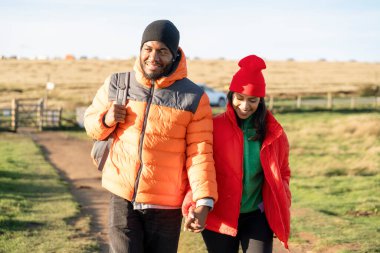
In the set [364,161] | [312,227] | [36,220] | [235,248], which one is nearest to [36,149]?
[364,161]

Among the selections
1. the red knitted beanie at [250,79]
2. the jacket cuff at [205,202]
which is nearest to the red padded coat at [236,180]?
the red knitted beanie at [250,79]

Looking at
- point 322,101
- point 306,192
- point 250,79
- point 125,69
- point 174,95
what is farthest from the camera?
point 125,69

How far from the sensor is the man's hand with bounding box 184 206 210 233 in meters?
3.62

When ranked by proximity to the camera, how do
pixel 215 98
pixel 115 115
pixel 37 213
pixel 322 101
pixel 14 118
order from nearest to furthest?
pixel 115 115 < pixel 37 213 < pixel 14 118 < pixel 215 98 < pixel 322 101

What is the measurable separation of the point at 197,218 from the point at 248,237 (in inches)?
17.8

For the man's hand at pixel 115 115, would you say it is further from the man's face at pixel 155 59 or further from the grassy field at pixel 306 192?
the grassy field at pixel 306 192

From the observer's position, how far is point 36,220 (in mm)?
9078

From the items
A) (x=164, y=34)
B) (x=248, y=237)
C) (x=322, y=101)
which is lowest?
(x=322, y=101)

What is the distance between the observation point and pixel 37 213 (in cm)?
966

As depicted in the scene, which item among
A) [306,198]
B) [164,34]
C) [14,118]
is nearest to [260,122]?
[164,34]

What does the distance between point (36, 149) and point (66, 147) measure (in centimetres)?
145

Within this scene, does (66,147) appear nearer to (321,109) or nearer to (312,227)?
(312,227)

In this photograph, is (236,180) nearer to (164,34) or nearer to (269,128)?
(269,128)

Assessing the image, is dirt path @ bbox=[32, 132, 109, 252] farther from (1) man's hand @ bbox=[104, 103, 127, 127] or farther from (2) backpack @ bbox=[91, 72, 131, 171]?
(1) man's hand @ bbox=[104, 103, 127, 127]
